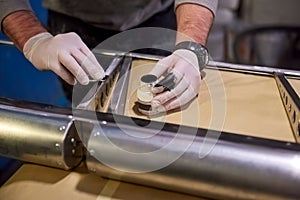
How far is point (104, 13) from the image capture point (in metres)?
1.00

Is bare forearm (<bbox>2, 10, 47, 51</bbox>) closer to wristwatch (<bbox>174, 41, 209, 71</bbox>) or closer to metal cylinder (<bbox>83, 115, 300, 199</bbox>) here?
wristwatch (<bbox>174, 41, 209, 71</bbox>)

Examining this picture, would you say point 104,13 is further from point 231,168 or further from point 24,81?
point 231,168

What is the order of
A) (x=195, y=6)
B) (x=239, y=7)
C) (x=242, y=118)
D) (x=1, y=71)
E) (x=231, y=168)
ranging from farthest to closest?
(x=239, y=7) → (x=1, y=71) → (x=195, y=6) → (x=242, y=118) → (x=231, y=168)

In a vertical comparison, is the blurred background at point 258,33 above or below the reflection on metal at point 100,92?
below

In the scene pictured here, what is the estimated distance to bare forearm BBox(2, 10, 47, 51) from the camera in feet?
2.76

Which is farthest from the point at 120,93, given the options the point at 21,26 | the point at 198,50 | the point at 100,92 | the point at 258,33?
the point at 258,33

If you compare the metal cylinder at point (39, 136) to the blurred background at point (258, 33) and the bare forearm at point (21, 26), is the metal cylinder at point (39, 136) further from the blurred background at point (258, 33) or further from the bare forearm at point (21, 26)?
the blurred background at point (258, 33)

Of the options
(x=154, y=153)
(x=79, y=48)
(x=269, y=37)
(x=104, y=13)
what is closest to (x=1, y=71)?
(x=104, y=13)

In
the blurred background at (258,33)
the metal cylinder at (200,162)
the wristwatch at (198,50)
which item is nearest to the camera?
the metal cylinder at (200,162)

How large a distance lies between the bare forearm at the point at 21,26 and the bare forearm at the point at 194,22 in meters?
0.28

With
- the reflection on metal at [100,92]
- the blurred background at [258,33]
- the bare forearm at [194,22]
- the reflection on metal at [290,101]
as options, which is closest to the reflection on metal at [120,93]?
the reflection on metal at [100,92]

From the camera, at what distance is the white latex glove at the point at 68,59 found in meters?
0.70

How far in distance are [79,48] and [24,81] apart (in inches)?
29.0

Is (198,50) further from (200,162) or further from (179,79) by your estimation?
(200,162)
